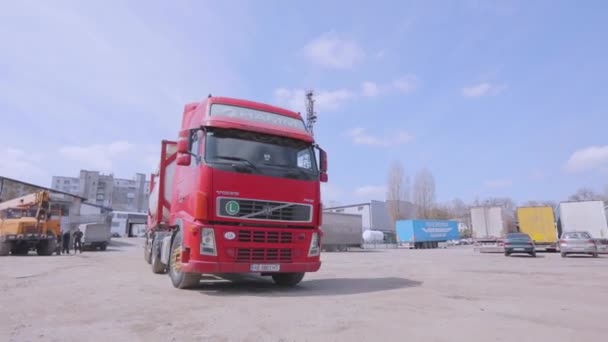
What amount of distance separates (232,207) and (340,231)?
29479mm

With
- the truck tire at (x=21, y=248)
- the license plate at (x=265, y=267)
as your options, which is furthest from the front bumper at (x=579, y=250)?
the truck tire at (x=21, y=248)

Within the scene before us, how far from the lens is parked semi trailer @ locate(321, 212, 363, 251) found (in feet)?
113

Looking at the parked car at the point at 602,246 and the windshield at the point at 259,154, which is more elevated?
the windshield at the point at 259,154

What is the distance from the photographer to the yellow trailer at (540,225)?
25.4m

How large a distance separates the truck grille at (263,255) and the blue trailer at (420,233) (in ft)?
124

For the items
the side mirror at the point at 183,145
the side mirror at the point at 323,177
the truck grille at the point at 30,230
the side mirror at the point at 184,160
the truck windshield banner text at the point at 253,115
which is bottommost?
the truck grille at the point at 30,230

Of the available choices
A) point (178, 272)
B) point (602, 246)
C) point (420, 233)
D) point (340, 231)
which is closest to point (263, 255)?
point (178, 272)

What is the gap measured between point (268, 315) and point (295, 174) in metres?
3.03

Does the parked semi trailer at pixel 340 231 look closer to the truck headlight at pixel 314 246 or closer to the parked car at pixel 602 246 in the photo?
the parked car at pixel 602 246

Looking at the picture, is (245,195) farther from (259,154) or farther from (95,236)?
(95,236)

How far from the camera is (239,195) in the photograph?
664cm

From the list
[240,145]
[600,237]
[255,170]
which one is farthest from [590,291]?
[600,237]

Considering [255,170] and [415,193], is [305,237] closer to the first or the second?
[255,170]

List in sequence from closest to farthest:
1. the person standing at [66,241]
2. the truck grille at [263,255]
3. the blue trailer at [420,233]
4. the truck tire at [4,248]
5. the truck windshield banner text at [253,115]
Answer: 1. the truck grille at [263,255]
2. the truck windshield banner text at [253,115]
3. the truck tire at [4,248]
4. the person standing at [66,241]
5. the blue trailer at [420,233]
